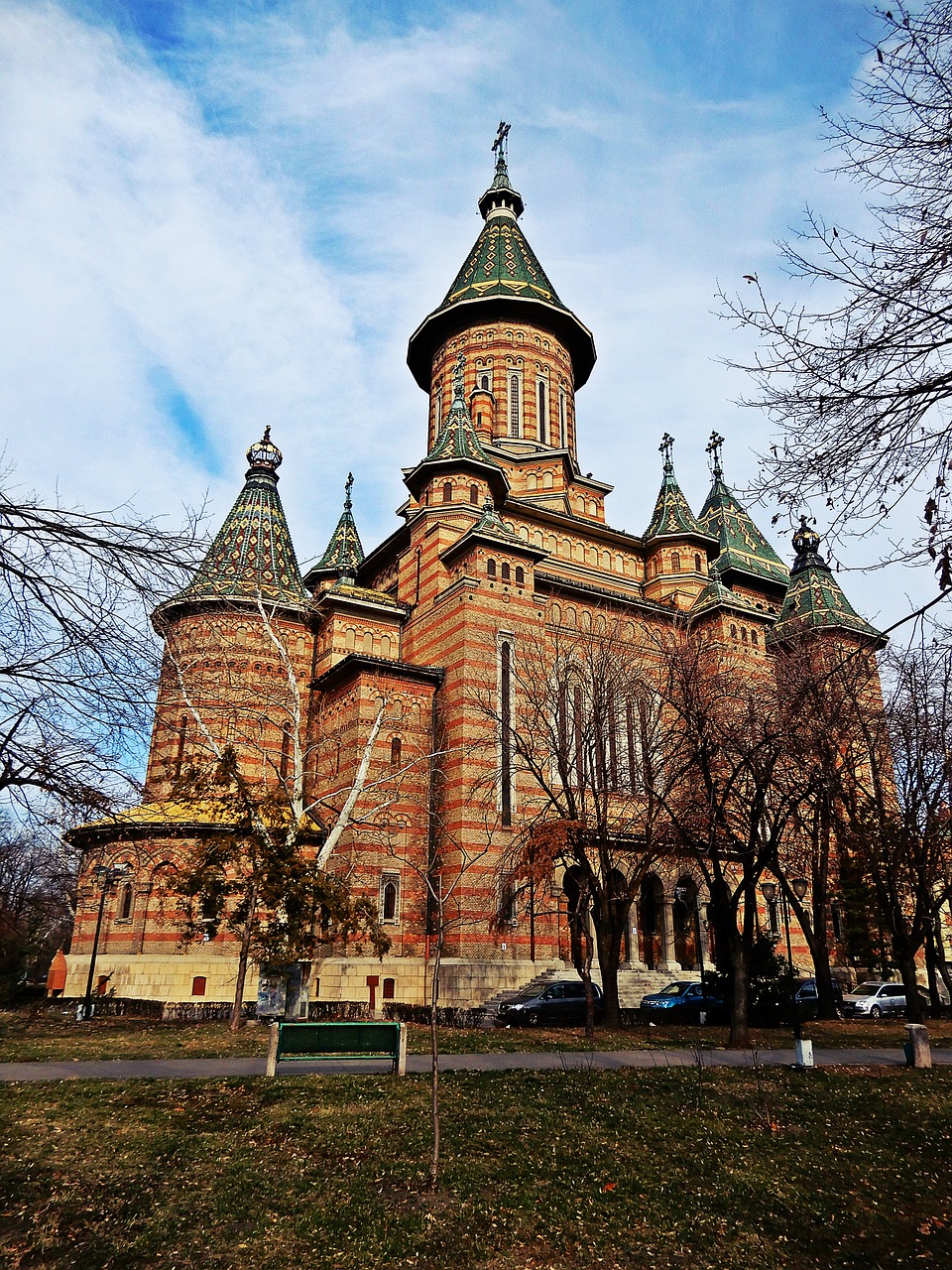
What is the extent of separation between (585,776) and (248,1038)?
10.8 meters

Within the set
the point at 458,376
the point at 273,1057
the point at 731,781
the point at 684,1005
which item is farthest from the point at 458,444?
the point at 273,1057

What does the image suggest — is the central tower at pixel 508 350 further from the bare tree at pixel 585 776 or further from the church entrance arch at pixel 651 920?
the church entrance arch at pixel 651 920

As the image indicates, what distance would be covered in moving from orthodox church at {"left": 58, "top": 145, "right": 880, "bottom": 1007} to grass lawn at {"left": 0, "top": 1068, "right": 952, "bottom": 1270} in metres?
8.14

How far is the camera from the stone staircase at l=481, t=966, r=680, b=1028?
23.9m

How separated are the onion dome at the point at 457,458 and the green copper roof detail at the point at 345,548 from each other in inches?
224

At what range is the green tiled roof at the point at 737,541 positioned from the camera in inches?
1569

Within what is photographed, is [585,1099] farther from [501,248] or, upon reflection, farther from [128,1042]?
[501,248]

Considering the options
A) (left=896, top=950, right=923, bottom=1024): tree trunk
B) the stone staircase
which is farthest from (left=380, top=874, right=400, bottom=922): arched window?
(left=896, top=950, right=923, bottom=1024): tree trunk

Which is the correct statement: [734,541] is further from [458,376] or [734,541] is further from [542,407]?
[458,376]

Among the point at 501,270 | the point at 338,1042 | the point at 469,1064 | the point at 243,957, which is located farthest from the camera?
the point at 501,270

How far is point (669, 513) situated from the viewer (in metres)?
37.9

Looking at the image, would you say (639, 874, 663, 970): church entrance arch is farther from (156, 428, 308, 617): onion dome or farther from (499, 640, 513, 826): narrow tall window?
(156, 428, 308, 617): onion dome

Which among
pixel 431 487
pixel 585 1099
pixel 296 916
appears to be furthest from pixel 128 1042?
pixel 431 487

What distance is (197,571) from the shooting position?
18.1 ft
